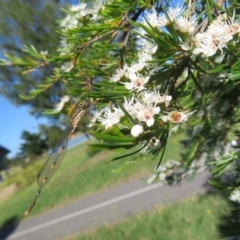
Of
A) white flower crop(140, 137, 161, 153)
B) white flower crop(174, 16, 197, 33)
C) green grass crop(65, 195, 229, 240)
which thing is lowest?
green grass crop(65, 195, 229, 240)

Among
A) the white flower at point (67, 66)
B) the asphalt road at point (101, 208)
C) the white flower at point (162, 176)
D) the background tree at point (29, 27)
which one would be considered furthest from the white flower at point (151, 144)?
the background tree at point (29, 27)

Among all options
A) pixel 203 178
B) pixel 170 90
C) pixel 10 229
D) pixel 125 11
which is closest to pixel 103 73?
pixel 125 11

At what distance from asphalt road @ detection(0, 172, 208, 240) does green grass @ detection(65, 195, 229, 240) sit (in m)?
0.69

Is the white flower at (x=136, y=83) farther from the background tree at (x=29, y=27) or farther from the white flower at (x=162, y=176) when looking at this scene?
the background tree at (x=29, y=27)

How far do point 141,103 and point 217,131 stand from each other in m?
1.52

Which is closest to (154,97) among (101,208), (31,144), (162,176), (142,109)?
(142,109)

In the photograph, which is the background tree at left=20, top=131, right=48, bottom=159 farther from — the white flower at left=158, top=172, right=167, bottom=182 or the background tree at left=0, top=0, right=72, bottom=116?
the white flower at left=158, top=172, right=167, bottom=182

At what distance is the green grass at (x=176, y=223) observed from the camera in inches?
202

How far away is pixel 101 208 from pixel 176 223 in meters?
4.80

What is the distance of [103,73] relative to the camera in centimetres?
124

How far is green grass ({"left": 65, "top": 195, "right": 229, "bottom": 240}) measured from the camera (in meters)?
5.14

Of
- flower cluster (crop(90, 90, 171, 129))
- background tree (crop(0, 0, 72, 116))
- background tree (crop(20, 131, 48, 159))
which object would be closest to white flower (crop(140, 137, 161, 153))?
flower cluster (crop(90, 90, 171, 129))

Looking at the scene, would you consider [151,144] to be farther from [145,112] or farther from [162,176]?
[162,176]

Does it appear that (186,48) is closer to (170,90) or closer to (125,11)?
(170,90)
